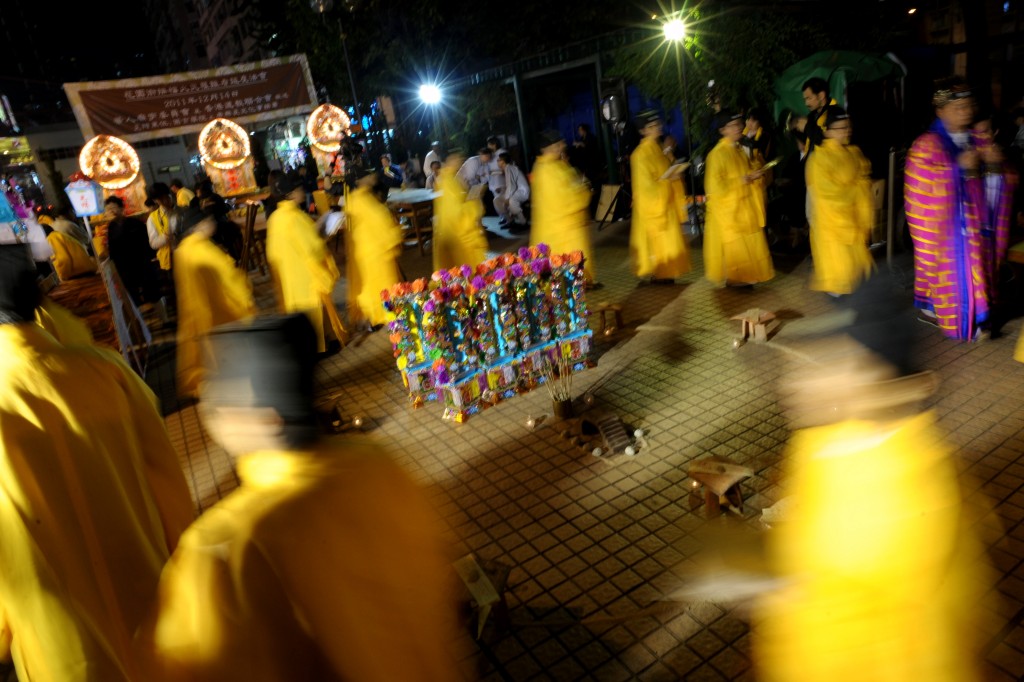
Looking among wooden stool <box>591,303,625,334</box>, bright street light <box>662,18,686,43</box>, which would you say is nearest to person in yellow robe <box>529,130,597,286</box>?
wooden stool <box>591,303,625,334</box>

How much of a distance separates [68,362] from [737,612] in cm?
307

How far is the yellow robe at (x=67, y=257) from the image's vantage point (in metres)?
10.5

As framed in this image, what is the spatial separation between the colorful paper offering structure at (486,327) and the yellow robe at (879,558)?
3.77m

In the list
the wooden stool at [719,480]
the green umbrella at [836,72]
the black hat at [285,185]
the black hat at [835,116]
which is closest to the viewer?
the wooden stool at [719,480]

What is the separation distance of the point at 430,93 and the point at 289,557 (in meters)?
17.3

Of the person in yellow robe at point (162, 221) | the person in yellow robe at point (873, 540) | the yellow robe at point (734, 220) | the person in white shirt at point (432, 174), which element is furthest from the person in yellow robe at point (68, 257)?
the person in yellow robe at point (873, 540)

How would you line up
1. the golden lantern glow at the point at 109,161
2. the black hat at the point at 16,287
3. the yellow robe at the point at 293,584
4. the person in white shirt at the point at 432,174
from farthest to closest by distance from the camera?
the person in white shirt at the point at 432,174
the golden lantern glow at the point at 109,161
the black hat at the point at 16,287
the yellow robe at the point at 293,584

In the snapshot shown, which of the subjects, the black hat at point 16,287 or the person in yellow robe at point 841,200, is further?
the person in yellow robe at point 841,200

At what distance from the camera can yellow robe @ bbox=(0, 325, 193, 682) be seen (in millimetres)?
2342

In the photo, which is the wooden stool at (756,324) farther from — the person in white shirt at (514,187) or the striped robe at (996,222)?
the person in white shirt at (514,187)

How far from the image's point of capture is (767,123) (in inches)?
439

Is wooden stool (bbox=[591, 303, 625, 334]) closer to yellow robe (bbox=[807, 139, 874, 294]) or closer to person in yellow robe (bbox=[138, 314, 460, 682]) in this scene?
yellow robe (bbox=[807, 139, 874, 294])

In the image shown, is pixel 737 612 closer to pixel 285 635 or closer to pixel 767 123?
pixel 285 635

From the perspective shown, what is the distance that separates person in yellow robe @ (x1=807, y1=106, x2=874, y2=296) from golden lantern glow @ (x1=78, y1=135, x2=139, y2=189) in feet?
38.7
